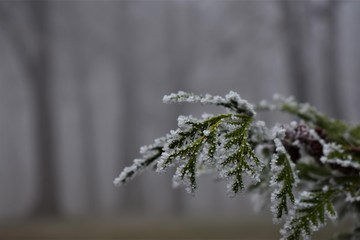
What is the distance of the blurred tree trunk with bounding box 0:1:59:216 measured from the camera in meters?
28.6

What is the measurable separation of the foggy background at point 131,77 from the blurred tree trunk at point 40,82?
7cm

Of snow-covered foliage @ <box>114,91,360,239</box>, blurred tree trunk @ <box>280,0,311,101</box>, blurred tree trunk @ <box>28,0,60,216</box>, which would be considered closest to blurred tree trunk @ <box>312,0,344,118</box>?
blurred tree trunk @ <box>280,0,311,101</box>

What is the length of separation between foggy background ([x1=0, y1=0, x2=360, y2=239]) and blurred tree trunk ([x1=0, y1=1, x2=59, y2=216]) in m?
0.07

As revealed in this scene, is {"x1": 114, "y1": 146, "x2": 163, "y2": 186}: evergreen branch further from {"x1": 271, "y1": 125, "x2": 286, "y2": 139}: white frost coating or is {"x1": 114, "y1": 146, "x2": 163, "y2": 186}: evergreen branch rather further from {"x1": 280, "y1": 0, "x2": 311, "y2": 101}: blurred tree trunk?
{"x1": 280, "y1": 0, "x2": 311, "y2": 101}: blurred tree trunk

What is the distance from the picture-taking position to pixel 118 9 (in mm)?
39781

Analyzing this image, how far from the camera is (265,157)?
1489 millimetres

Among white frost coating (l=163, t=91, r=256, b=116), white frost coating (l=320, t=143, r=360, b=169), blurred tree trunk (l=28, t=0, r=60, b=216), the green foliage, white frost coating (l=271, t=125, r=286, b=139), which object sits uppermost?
blurred tree trunk (l=28, t=0, r=60, b=216)

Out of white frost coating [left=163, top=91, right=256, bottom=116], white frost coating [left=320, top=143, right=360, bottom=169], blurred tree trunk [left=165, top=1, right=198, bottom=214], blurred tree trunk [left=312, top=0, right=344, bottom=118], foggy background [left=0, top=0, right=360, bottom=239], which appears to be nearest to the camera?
white frost coating [left=163, top=91, right=256, bottom=116]

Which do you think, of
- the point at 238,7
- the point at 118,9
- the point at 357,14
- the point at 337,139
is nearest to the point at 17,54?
the point at 118,9

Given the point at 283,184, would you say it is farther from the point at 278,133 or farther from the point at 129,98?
the point at 129,98

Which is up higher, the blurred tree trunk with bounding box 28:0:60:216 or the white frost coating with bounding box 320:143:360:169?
the blurred tree trunk with bounding box 28:0:60:216

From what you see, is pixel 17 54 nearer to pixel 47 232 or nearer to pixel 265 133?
pixel 47 232

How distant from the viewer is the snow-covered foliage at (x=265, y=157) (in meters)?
1.02

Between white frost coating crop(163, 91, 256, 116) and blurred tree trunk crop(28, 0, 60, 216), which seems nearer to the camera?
white frost coating crop(163, 91, 256, 116)
